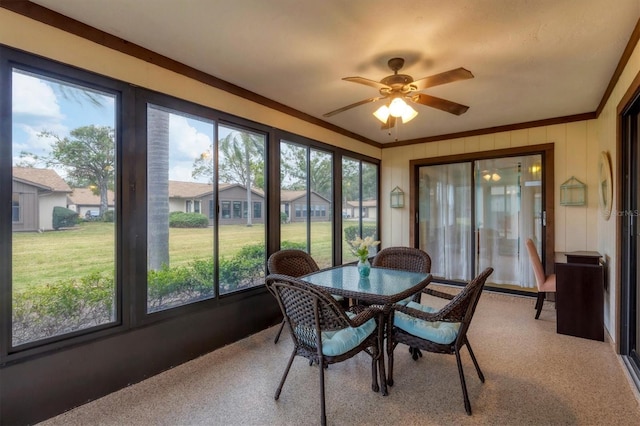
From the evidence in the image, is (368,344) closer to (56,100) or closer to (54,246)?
(54,246)

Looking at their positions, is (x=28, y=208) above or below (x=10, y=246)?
above

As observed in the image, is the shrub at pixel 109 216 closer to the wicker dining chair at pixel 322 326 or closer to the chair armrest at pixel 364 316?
the wicker dining chair at pixel 322 326

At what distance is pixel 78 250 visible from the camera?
221cm

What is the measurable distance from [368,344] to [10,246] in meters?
2.33

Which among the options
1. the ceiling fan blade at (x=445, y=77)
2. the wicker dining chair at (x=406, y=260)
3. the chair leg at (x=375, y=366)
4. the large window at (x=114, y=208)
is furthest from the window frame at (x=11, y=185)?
the wicker dining chair at (x=406, y=260)

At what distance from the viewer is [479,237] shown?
5027mm

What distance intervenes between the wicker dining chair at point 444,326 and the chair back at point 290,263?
3.91ft

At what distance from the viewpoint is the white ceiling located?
1968 millimetres

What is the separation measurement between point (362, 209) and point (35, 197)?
14.0 ft

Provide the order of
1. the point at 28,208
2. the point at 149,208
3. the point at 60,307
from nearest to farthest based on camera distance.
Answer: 1. the point at 28,208
2. the point at 60,307
3. the point at 149,208

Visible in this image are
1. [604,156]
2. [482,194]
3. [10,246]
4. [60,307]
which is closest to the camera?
[10,246]

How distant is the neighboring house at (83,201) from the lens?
2.20 meters

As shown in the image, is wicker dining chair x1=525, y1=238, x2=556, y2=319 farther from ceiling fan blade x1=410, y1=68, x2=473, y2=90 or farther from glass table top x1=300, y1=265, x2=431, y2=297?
ceiling fan blade x1=410, y1=68, x2=473, y2=90

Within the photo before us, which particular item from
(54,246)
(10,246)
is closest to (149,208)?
(54,246)
